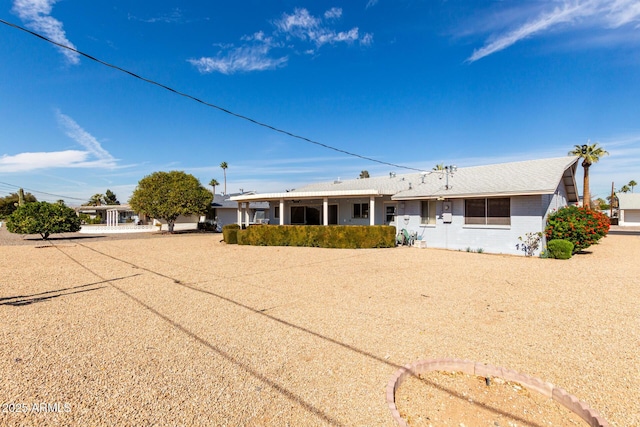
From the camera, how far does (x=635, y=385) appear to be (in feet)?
11.3

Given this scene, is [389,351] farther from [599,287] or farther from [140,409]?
[599,287]

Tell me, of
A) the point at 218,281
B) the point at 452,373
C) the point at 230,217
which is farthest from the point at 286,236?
the point at 230,217

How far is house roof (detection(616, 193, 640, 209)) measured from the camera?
39.6 metres

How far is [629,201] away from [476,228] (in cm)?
4261

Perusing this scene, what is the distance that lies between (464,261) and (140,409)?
11.6 meters

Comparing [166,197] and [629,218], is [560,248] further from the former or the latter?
[629,218]

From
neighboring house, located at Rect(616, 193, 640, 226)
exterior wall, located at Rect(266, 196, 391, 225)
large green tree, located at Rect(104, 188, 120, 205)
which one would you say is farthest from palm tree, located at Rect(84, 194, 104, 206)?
neighboring house, located at Rect(616, 193, 640, 226)

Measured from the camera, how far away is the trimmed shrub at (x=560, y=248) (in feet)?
39.8

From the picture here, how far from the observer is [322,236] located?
16.9 m

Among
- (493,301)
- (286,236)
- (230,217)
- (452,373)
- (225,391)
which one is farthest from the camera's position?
(230,217)

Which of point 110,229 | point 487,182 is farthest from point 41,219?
point 487,182

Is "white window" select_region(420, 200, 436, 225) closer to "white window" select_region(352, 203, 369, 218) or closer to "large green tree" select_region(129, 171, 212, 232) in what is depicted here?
"white window" select_region(352, 203, 369, 218)

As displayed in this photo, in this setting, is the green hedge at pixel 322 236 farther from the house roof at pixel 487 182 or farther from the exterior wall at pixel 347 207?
the house roof at pixel 487 182

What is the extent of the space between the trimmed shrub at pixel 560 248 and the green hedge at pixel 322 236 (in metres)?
6.69
